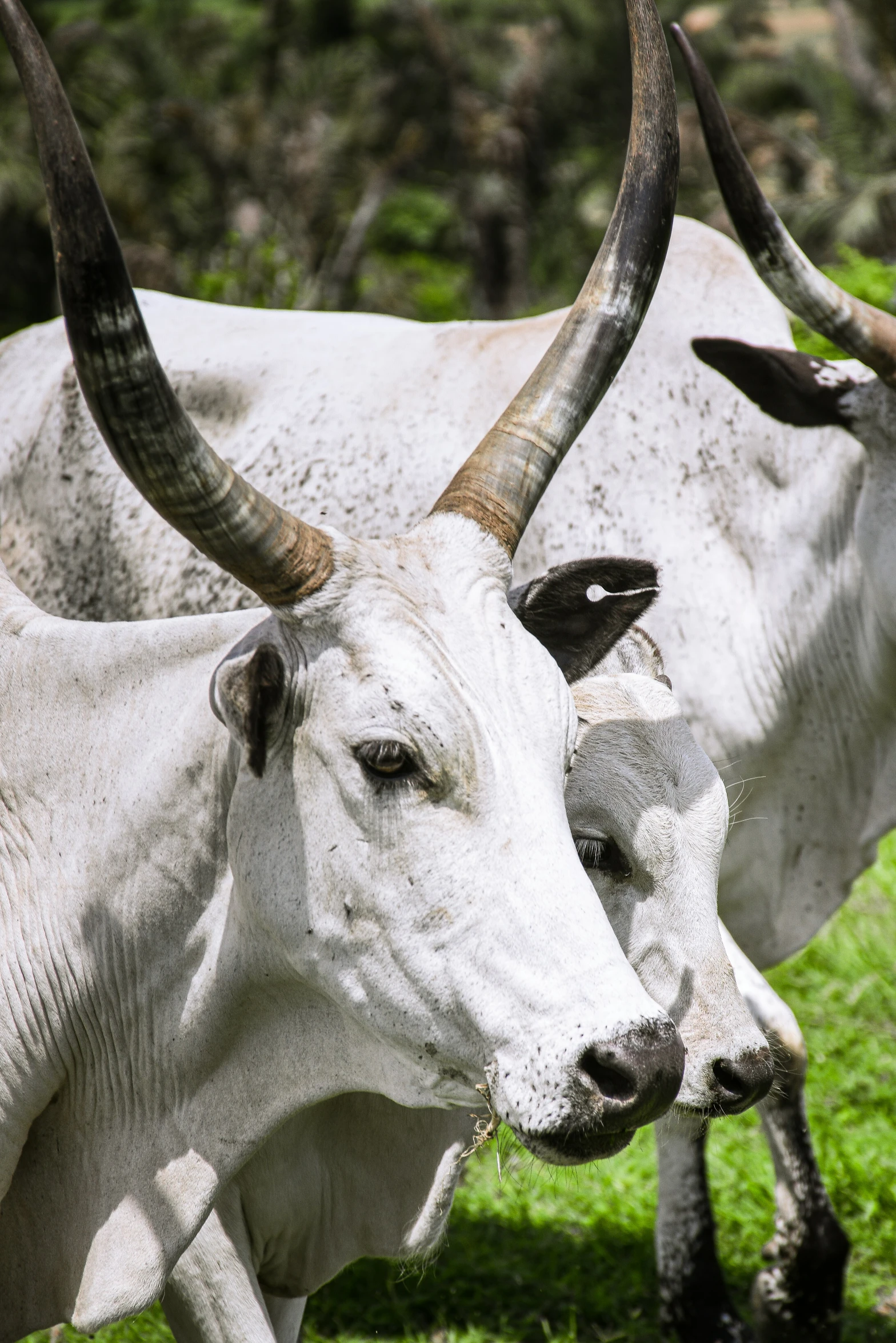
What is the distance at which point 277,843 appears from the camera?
2.26 m

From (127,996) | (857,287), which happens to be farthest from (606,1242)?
(857,287)

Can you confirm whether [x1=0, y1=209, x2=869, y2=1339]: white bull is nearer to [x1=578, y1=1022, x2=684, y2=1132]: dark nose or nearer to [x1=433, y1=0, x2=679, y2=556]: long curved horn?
[x1=433, y1=0, x2=679, y2=556]: long curved horn

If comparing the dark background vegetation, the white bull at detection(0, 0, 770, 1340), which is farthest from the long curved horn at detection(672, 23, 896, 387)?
the dark background vegetation

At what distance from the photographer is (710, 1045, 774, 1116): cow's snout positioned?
2.39 meters

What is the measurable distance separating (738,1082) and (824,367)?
217 centimetres

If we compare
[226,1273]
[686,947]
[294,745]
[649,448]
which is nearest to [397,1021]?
[294,745]

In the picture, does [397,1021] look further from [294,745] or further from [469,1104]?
[294,745]

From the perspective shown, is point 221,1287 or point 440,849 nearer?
point 440,849

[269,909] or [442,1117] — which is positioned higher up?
[269,909]

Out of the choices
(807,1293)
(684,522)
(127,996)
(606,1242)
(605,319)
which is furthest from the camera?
(606,1242)

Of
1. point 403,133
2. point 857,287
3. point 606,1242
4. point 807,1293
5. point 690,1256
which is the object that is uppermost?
point 857,287

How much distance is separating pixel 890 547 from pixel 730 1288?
240cm

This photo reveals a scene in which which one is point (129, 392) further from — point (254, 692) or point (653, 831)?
point (653, 831)

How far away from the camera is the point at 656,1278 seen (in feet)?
15.1
